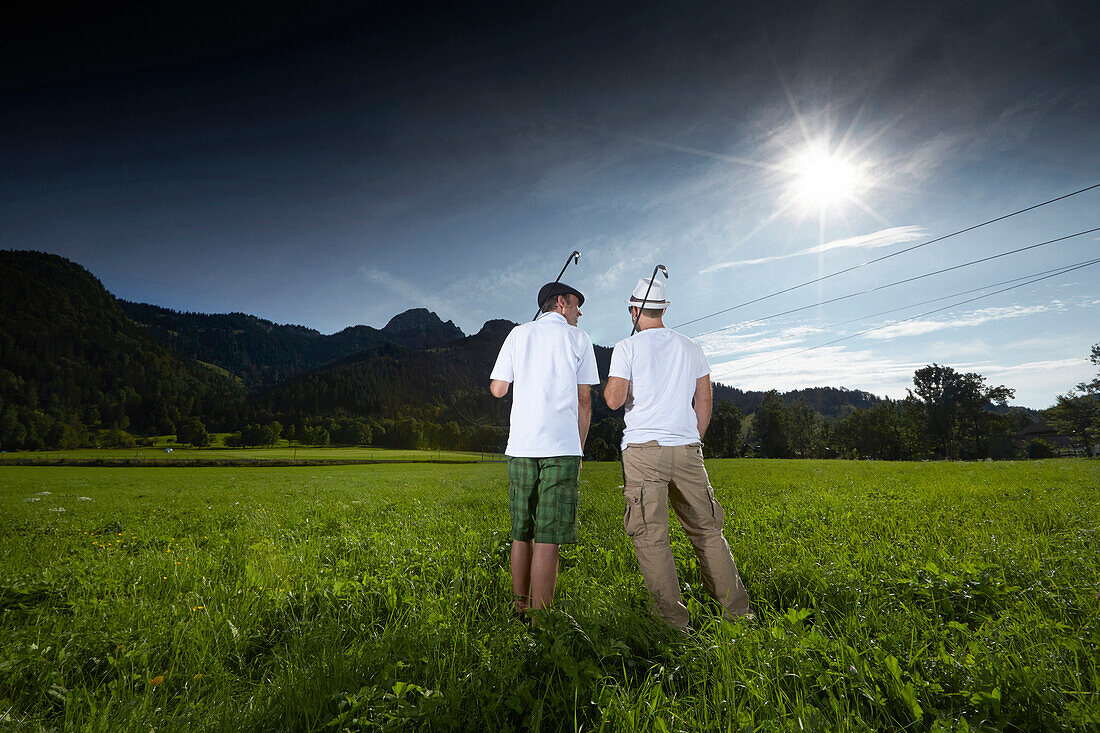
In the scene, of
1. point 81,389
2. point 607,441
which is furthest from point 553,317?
point 81,389

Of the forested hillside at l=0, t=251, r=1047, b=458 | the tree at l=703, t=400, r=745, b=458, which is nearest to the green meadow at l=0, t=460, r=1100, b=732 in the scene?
the forested hillside at l=0, t=251, r=1047, b=458

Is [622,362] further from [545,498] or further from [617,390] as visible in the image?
[545,498]

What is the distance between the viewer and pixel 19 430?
9956cm

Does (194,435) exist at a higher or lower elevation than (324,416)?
Answer: lower

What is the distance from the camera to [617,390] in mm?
3789

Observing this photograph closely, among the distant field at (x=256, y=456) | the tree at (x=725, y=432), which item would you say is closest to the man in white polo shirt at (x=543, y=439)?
the distant field at (x=256, y=456)

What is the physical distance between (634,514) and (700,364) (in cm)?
141

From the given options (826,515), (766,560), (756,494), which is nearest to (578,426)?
(766,560)

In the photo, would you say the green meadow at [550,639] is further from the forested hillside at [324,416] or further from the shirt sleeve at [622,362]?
the forested hillside at [324,416]

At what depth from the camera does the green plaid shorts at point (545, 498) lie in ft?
11.5

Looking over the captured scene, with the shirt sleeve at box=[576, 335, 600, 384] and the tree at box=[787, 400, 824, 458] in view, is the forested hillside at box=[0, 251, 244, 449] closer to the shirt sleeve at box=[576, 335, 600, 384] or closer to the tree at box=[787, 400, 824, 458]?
the shirt sleeve at box=[576, 335, 600, 384]

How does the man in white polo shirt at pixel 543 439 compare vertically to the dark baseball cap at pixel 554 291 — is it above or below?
below

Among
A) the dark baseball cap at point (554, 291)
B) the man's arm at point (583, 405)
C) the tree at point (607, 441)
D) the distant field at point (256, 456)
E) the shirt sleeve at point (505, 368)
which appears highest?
the dark baseball cap at point (554, 291)

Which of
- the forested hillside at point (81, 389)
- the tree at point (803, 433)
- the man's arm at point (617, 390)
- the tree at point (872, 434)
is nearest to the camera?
the man's arm at point (617, 390)
